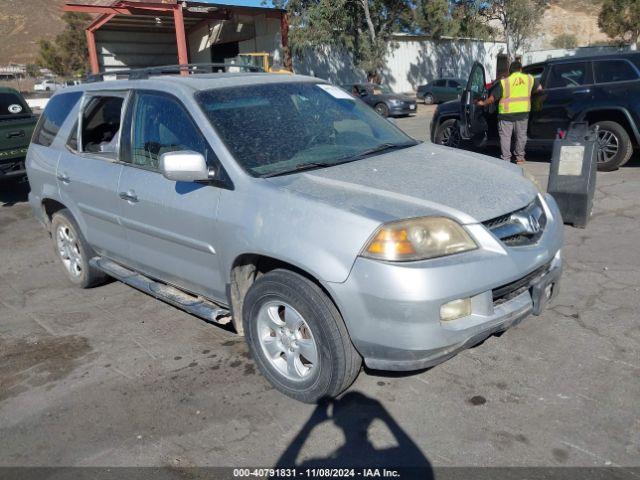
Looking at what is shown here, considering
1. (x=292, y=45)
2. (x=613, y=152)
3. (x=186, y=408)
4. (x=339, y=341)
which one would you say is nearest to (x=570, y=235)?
(x=613, y=152)

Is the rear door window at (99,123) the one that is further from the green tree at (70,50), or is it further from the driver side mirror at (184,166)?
the green tree at (70,50)

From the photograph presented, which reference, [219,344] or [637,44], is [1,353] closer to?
[219,344]

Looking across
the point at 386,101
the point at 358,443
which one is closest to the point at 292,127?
the point at 358,443

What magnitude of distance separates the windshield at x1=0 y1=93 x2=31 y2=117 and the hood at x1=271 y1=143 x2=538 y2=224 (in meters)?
9.01

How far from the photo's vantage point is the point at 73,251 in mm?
5262

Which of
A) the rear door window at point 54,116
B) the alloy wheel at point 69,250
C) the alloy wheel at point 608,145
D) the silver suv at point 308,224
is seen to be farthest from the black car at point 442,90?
the silver suv at point 308,224

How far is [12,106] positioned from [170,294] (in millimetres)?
8301

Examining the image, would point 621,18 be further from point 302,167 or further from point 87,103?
point 302,167

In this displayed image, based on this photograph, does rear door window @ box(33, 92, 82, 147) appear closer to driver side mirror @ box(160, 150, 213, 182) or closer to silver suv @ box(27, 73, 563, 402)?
silver suv @ box(27, 73, 563, 402)

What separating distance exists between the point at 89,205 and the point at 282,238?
232cm

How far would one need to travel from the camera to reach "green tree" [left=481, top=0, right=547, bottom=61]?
32.5 metres

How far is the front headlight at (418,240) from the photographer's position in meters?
2.72

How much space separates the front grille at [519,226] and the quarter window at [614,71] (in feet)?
20.6

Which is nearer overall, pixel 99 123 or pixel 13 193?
pixel 99 123
